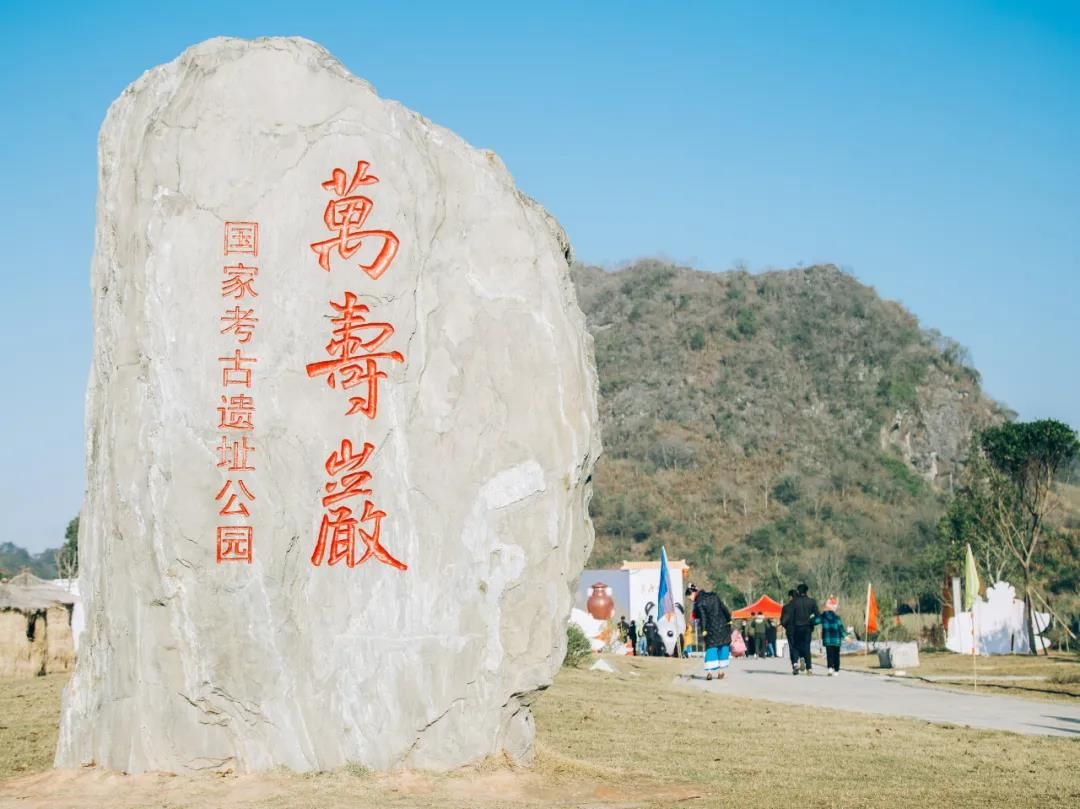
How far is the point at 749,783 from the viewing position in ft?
34.6

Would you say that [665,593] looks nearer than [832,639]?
No

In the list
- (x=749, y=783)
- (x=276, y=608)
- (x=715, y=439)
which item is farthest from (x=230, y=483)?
(x=715, y=439)

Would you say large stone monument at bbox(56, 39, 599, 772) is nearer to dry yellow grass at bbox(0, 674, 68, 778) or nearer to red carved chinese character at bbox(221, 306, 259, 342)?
red carved chinese character at bbox(221, 306, 259, 342)

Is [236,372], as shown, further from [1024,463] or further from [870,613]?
[1024,463]

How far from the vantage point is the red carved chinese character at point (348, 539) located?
979 cm

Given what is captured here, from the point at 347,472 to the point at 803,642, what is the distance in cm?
1378

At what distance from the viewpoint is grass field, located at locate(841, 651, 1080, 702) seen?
64.2ft

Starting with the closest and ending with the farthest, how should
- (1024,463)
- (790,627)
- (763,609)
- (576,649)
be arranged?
(790,627), (576,649), (1024,463), (763,609)

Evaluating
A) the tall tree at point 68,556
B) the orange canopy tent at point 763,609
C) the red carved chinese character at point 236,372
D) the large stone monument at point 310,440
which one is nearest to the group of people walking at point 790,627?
the large stone monument at point 310,440

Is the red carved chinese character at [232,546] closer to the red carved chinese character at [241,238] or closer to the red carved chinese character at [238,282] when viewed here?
the red carved chinese character at [238,282]

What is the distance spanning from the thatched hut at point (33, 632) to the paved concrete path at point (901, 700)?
9.75 meters

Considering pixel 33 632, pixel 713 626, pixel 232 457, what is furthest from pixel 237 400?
pixel 713 626

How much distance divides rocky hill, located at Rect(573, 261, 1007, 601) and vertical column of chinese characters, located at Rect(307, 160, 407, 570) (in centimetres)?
4894

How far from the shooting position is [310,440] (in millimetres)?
9867
